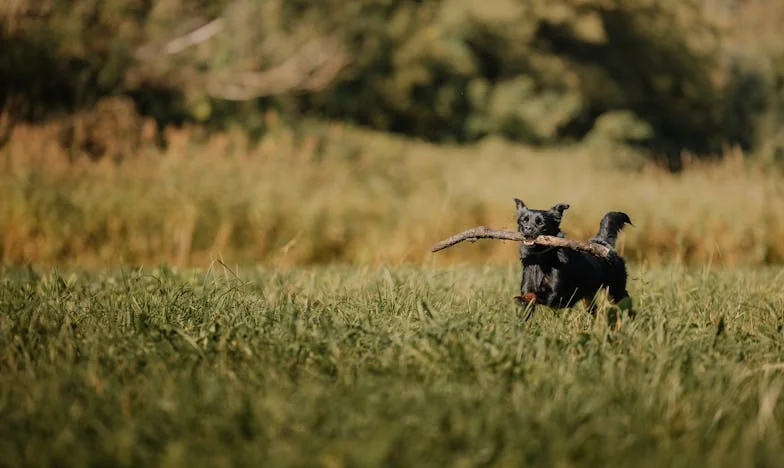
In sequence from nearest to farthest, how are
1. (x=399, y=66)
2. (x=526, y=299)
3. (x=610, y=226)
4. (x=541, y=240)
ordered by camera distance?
(x=541, y=240)
(x=526, y=299)
(x=610, y=226)
(x=399, y=66)

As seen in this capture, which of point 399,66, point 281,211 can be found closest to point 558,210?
point 281,211

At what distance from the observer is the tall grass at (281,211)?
8719 mm

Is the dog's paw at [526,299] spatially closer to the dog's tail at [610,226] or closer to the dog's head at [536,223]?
the dog's head at [536,223]

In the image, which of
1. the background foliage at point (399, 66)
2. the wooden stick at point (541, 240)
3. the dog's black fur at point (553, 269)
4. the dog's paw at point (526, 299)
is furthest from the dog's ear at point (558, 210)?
the background foliage at point (399, 66)

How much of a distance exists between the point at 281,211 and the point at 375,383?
7.06 meters

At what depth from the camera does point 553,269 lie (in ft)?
12.9

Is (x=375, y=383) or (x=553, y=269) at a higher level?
(x=553, y=269)

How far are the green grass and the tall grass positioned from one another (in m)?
3.56

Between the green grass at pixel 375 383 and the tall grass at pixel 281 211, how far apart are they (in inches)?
140

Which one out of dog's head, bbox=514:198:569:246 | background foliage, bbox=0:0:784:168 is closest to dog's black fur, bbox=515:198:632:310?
dog's head, bbox=514:198:569:246

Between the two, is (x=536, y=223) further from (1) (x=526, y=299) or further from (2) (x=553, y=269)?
(1) (x=526, y=299)

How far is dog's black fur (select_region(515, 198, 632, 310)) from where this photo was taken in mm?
3914

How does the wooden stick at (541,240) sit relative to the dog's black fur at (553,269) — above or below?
above

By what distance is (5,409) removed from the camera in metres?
2.40
